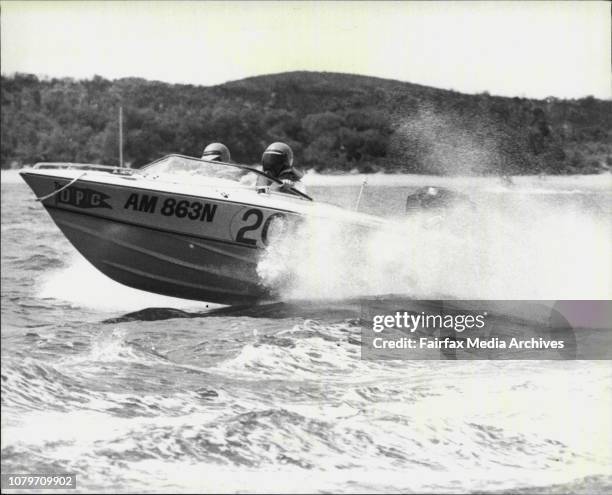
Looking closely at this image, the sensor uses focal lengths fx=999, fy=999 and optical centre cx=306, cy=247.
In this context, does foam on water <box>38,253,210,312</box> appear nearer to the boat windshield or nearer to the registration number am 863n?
the registration number am 863n

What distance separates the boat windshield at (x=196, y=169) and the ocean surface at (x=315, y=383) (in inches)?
28.1

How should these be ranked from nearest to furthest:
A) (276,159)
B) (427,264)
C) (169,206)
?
(169,206)
(427,264)
(276,159)

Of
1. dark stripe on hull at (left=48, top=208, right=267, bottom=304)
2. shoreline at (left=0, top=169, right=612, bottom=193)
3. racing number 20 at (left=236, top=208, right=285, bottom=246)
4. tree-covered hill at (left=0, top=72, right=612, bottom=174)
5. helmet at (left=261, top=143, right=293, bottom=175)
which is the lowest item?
dark stripe on hull at (left=48, top=208, right=267, bottom=304)

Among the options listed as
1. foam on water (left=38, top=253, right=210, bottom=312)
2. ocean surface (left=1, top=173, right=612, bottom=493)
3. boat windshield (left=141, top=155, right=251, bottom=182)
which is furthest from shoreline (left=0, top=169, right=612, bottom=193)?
boat windshield (left=141, top=155, right=251, bottom=182)

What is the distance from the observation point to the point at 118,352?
23.1 feet

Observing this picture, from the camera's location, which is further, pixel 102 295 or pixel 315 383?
pixel 102 295

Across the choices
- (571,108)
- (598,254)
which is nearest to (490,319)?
(598,254)

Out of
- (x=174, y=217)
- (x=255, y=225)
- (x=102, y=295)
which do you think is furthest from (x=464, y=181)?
(x=102, y=295)

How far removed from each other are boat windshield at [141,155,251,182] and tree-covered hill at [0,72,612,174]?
229 cm

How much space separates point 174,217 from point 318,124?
5.36 meters

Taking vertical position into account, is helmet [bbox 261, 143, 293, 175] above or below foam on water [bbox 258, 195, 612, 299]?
above

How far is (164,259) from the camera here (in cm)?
780

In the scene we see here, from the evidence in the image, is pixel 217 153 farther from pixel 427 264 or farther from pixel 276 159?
pixel 427 264

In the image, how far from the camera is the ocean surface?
18.9 feet
